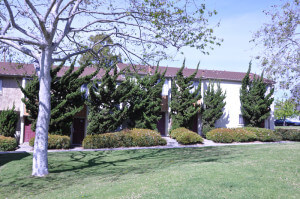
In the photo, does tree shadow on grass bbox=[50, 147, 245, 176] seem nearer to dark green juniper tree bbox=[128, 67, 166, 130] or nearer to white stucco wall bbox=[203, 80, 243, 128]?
dark green juniper tree bbox=[128, 67, 166, 130]

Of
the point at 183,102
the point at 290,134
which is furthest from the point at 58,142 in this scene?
the point at 290,134

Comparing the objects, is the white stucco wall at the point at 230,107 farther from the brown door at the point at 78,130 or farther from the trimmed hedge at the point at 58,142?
the trimmed hedge at the point at 58,142

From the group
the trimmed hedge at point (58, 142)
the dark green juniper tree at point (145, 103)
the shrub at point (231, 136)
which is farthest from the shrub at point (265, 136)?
the trimmed hedge at point (58, 142)

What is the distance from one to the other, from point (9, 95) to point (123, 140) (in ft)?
37.7

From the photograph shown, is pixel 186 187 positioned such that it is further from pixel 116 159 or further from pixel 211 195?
pixel 116 159

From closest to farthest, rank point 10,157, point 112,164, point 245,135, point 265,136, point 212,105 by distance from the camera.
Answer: point 112,164 < point 10,157 < point 245,135 < point 265,136 < point 212,105

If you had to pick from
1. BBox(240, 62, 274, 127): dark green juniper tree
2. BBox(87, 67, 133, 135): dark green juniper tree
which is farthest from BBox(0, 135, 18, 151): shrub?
BBox(240, 62, 274, 127): dark green juniper tree

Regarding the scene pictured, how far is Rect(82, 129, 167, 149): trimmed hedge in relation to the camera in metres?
19.0

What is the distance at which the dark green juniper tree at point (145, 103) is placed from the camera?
22.7 m

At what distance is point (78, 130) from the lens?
23.2 meters

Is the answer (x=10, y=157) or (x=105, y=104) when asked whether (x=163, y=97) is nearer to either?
(x=105, y=104)

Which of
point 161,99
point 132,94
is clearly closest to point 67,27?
point 132,94

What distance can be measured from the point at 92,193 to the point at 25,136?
59.2 ft

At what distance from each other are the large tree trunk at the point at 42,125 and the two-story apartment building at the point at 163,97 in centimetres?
1138
